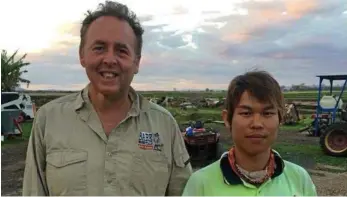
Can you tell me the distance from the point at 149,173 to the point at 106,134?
0.88 feet

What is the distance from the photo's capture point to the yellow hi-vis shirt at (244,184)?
1916 millimetres

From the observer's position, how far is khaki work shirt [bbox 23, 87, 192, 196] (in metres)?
2.02

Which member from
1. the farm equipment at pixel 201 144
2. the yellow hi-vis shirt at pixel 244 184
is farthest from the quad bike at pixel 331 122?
the yellow hi-vis shirt at pixel 244 184

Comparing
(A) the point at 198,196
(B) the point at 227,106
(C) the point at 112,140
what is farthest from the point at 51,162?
(B) the point at 227,106

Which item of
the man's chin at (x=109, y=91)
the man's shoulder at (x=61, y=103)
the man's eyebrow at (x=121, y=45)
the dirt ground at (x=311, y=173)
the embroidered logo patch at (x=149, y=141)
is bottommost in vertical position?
the dirt ground at (x=311, y=173)

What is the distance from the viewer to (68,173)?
203cm

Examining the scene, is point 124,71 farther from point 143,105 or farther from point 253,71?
point 253,71

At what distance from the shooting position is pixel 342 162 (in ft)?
34.7

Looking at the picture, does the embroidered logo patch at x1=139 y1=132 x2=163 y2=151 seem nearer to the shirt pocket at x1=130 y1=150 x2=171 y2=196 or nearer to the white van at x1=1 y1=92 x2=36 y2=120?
the shirt pocket at x1=130 y1=150 x2=171 y2=196

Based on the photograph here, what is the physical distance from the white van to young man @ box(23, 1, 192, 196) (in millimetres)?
20088

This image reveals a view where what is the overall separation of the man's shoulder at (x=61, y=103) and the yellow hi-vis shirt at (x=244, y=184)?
2.31 ft

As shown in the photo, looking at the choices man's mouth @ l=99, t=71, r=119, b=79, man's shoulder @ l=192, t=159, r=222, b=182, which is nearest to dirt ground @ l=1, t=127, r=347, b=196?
man's shoulder @ l=192, t=159, r=222, b=182

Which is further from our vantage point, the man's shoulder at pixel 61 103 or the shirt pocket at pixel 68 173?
the man's shoulder at pixel 61 103

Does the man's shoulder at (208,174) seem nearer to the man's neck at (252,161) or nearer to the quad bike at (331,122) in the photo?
the man's neck at (252,161)
